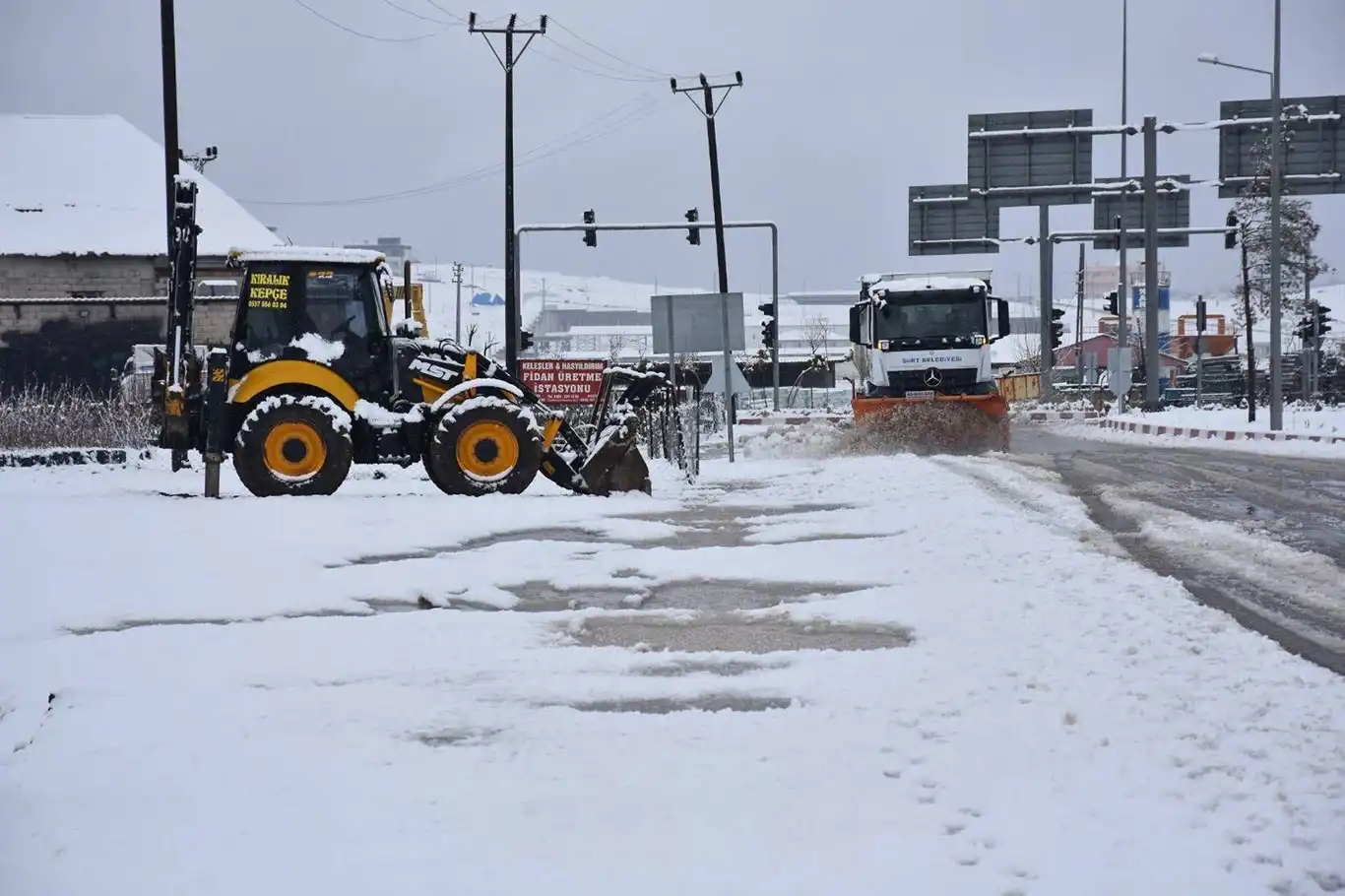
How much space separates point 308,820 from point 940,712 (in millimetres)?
2448

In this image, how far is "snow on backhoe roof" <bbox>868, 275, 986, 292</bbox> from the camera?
26.7m

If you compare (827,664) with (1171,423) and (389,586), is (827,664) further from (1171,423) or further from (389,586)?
(1171,423)

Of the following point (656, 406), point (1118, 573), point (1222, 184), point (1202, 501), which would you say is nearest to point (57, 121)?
point (1222, 184)

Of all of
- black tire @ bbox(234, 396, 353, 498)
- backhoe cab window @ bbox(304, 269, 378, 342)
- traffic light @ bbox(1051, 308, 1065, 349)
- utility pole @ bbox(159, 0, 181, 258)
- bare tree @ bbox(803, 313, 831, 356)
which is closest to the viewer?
black tire @ bbox(234, 396, 353, 498)

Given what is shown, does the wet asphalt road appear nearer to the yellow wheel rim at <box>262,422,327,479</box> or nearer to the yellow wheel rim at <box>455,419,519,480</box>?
the yellow wheel rim at <box>455,419,519,480</box>

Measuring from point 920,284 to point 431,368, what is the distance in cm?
1300

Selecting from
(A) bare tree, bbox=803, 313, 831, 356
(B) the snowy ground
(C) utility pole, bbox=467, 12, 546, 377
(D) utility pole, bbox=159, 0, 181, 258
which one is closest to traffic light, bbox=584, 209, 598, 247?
(C) utility pole, bbox=467, 12, 546, 377

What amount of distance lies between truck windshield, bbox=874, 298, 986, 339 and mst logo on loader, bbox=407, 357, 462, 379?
12.2m

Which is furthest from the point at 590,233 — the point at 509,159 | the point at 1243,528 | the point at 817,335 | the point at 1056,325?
the point at 817,335

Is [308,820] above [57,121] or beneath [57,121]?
beneath

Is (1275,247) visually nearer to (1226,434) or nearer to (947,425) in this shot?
(1226,434)

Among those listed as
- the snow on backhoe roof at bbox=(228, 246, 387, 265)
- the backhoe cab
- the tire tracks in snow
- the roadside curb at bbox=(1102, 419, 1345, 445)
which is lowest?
the tire tracks in snow

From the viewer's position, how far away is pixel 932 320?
2658 cm

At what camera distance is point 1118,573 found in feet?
30.8
